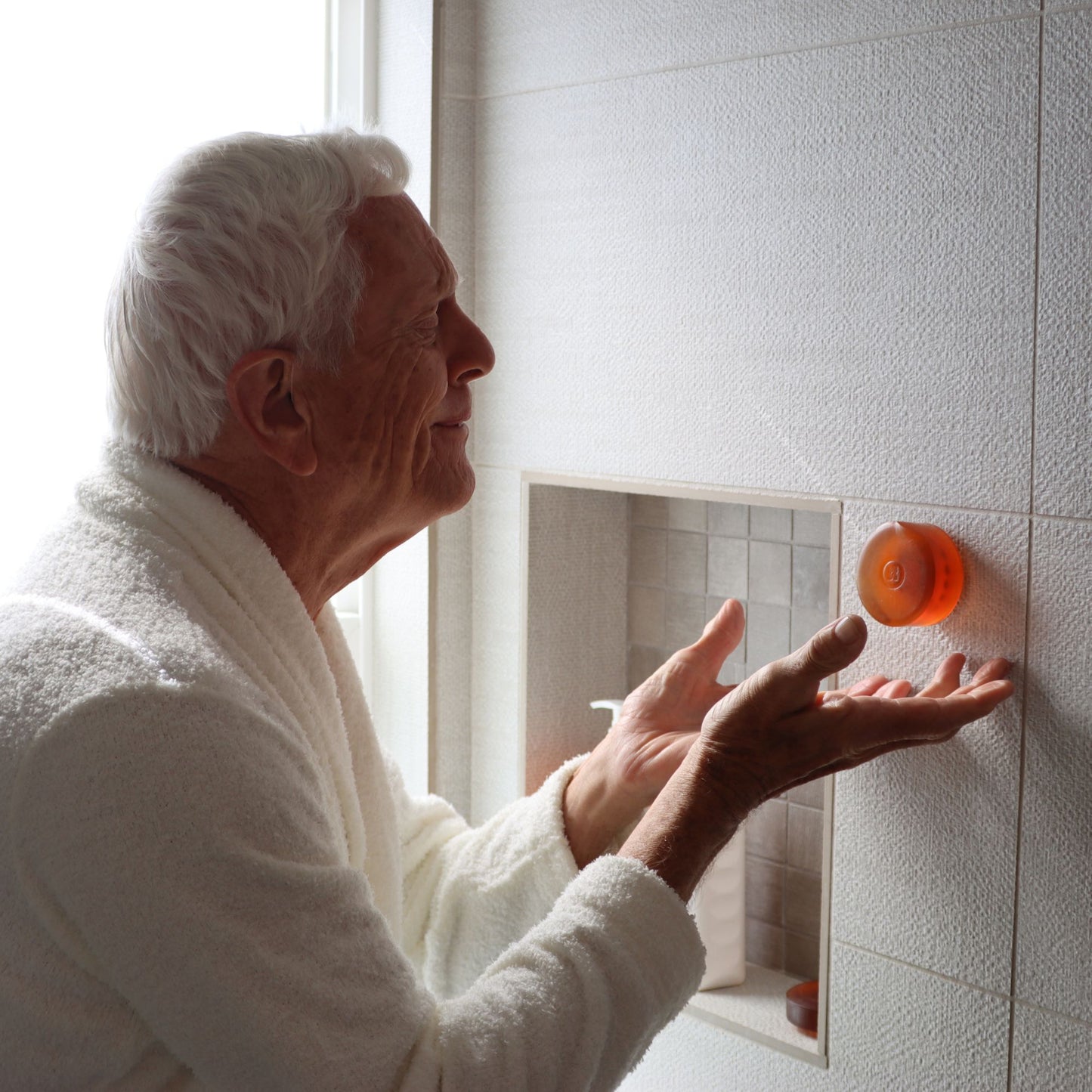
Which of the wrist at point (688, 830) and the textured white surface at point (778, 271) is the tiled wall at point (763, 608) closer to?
the textured white surface at point (778, 271)

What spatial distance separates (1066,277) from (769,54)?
398 mm

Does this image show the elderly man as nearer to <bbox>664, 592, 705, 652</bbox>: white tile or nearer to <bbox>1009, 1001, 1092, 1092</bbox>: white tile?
<bbox>1009, 1001, 1092, 1092</bbox>: white tile

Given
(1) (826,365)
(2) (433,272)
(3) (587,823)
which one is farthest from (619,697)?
(2) (433,272)

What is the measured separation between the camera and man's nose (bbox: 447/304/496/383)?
1.03 m

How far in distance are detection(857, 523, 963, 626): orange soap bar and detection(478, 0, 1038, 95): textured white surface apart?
1.50ft

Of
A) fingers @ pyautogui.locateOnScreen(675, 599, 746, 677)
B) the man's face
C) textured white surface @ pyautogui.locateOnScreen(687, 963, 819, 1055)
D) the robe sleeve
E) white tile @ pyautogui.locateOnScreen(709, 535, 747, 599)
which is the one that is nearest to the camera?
the robe sleeve

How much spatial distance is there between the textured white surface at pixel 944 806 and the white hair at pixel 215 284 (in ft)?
1.89

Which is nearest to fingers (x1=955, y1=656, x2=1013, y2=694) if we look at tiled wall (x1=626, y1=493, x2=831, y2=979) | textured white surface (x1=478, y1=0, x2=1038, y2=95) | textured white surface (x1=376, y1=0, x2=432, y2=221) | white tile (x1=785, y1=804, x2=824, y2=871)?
tiled wall (x1=626, y1=493, x2=831, y2=979)

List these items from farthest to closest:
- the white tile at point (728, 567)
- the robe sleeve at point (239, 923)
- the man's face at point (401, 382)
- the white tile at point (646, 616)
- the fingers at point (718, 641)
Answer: the white tile at point (646, 616) < the white tile at point (728, 567) < the fingers at point (718, 641) < the man's face at point (401, 382) < the robe sleeve at point (239, 923)

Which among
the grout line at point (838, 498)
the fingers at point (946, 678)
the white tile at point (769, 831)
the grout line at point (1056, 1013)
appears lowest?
the grout line at point (1056, 1013)

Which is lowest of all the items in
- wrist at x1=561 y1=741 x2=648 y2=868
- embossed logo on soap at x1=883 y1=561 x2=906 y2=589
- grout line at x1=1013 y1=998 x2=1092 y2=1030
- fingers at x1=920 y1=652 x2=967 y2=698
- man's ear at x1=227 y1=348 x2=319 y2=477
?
grout line at x1=1013 y1=998 x2=1092 y2=1030

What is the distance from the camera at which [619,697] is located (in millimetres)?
1704

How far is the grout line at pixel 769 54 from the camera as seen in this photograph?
1.06 meters

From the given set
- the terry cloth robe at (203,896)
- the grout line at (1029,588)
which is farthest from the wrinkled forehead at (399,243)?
the grout line at (1029,588)
